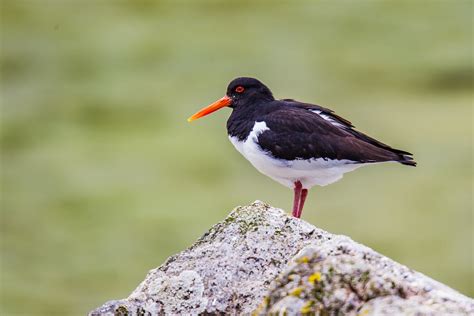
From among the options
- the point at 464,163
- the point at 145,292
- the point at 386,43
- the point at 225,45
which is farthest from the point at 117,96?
the point at 145,292

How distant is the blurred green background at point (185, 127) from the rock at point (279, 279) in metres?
26.2

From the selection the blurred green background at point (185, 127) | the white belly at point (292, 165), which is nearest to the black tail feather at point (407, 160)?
the white belly at point (292, 165)

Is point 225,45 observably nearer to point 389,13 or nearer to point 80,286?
point 389,13

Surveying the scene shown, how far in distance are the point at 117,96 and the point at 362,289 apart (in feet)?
143

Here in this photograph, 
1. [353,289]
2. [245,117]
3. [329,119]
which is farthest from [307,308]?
[245,117]

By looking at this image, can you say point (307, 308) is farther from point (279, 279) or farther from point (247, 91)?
point (247, 91)

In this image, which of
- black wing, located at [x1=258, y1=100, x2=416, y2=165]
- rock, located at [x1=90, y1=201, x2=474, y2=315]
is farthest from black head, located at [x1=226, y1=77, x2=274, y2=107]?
rock, located at [x1=90, y1=201, x2=474, y2=315]

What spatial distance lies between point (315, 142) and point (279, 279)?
551cm

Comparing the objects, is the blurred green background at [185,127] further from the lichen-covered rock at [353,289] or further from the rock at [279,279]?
the lichen-covered rock at [353,289]

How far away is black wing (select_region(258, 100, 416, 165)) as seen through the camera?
36.8 feet

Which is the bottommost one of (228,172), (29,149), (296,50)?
(228,172)

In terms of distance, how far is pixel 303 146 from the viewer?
11.3 meters

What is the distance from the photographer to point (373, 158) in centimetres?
1114

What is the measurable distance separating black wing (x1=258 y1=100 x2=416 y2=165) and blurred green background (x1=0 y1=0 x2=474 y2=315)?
73.7ft
